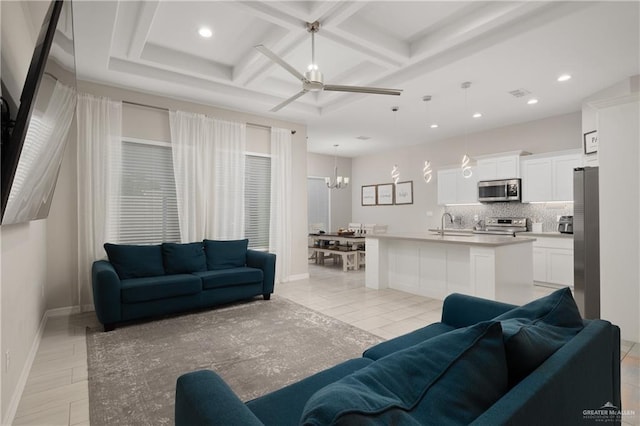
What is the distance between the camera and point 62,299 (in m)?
3.91

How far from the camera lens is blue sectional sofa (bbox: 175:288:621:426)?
0.76m

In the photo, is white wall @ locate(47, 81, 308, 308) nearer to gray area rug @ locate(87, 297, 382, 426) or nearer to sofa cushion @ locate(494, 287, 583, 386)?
gray area rug @ locate(87, 297, 382, 426)

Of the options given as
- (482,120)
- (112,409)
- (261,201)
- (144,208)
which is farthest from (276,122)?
(112,409)

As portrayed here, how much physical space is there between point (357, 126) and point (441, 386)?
5886mm

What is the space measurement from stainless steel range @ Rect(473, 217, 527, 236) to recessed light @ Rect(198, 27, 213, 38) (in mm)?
5680

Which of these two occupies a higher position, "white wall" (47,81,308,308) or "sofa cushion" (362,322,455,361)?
"white wall" (47,81,308,308)

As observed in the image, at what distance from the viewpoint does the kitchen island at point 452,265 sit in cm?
387

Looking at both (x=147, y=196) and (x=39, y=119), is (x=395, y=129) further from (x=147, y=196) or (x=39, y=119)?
(x=39, y=119)

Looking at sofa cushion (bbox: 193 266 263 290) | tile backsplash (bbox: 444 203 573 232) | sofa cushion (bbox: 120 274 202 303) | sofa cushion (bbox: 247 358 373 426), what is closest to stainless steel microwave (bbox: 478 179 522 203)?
tile backsplash (bbox: 444 203 573 232)

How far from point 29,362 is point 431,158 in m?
7.64

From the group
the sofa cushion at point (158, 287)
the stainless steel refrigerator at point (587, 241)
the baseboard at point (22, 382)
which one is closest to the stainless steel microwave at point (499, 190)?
the stainless steel refrigerator at point (587, 241)

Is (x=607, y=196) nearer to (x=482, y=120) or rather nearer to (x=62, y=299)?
(x=482, y=120)

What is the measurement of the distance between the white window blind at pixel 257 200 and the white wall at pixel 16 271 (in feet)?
9.40

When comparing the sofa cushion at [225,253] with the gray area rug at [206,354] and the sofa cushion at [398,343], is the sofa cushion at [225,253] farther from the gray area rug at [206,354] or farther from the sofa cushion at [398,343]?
the sofa cushion at [398,343]
